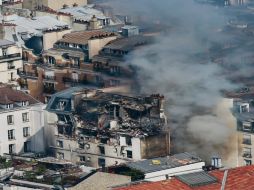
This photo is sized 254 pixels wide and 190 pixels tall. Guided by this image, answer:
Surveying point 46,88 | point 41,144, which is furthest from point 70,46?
point 41,144

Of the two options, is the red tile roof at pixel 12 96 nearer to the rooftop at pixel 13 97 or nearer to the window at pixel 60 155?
the rooftop at pixel 13 97

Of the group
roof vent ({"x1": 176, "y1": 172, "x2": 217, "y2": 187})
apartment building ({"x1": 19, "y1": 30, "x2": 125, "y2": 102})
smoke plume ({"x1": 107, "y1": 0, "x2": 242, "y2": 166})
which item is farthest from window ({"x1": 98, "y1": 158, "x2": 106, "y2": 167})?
roof vent ({"x1": 176, "y1": 172, "x2": 217, "y2": 187})

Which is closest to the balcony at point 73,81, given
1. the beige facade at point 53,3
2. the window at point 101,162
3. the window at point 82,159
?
the window at point 82,159

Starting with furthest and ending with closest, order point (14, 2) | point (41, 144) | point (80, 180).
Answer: point (14, 2)
point (41, 144)
point (80, 180)

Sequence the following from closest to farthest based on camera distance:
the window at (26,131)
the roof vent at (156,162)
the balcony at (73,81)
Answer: the roof vent at (156,162) → the window at (26,131) → the balcony at (73,81)

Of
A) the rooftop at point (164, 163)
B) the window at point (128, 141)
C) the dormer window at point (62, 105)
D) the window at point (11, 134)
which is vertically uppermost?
the dormer window at point (62, 105)

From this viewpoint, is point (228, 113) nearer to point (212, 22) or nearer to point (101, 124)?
point (101, 124)

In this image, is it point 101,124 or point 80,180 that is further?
point 101,124
